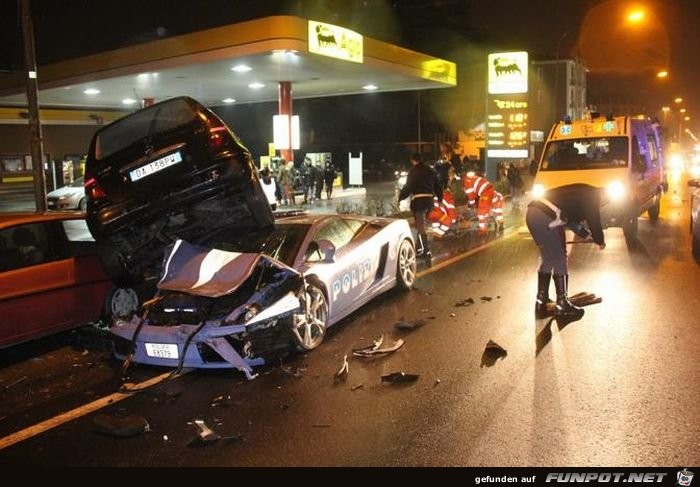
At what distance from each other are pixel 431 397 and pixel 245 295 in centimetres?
186

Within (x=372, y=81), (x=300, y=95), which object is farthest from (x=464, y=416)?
(x=300, y=95)

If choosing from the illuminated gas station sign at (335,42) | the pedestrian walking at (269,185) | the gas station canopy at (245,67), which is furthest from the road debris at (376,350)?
the pedestrian walking at (269,185)

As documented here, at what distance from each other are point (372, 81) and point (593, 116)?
1146 cm

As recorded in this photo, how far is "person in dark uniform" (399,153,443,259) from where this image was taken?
11773 millimetres

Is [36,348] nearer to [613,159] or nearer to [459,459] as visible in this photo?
[459,459]

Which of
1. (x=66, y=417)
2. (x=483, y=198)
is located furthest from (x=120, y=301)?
(x=483, y=198)

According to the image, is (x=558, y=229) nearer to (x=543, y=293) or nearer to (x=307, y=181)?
(x=543, y=293)

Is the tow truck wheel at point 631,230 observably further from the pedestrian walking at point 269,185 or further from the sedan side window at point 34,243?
the sedan side window at point 34,243

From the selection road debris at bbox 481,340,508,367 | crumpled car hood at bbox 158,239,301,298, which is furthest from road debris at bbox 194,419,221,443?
road debris at bbox 481,340,508,367

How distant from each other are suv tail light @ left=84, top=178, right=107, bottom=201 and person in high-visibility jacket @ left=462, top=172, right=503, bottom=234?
8.98 metres

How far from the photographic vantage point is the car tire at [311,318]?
6.24 m

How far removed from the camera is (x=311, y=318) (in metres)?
6.48

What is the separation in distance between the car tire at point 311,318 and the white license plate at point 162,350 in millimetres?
1038

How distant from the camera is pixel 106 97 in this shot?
2881 centimetres
